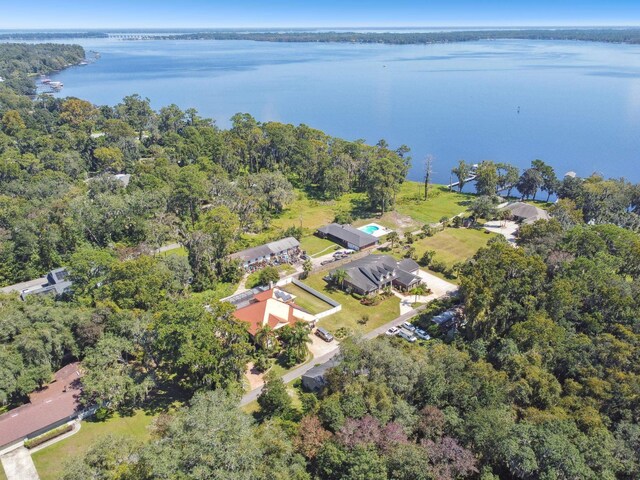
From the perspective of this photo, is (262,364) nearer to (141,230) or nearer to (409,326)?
(409,326)

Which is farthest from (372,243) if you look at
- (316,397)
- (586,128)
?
(586,128)

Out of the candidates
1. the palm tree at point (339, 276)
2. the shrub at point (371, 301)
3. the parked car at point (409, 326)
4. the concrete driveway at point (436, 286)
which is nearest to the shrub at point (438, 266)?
the concrete driveway at point (436, 286)

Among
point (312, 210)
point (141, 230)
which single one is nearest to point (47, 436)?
point (141, 230)

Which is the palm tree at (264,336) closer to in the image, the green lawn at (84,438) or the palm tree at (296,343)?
the palm tree at (296,343)

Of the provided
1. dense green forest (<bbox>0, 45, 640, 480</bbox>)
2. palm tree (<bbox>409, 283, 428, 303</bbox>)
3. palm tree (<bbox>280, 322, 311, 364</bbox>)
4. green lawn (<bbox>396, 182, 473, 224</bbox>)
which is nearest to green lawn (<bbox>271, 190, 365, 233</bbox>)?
dense green forest (<bbox>0, 45, 640, 480</bbox>)

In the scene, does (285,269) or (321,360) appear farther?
(285,269)

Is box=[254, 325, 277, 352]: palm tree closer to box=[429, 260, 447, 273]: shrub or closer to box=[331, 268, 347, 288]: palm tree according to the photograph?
box=[331, 268, 347, 288]: palm tree
